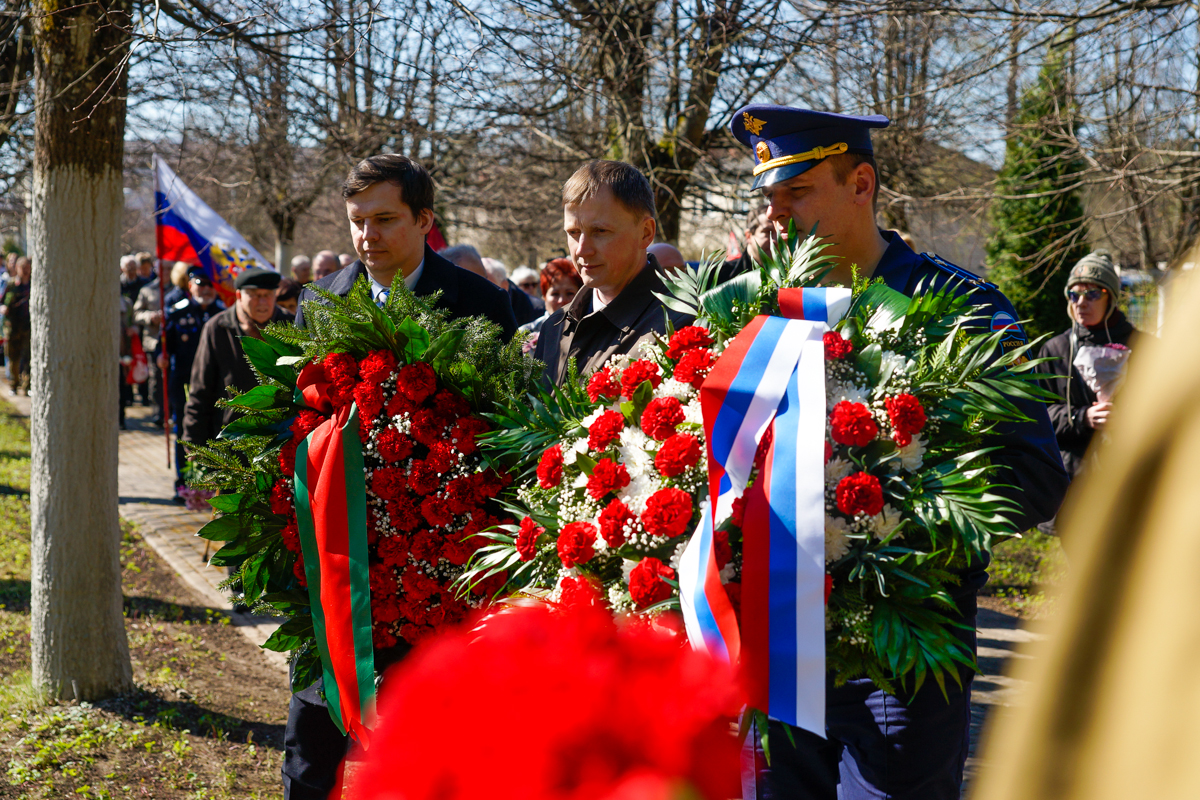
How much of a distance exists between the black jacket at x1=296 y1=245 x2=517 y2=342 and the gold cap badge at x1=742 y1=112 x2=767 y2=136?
102 cm

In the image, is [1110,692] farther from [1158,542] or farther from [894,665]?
[894,665]

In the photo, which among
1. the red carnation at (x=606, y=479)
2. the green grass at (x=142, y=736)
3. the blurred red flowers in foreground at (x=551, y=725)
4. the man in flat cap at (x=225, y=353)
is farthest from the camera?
the man in flat cap at (x=225, y=353)

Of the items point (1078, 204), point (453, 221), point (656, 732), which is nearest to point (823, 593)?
point (656, 732)

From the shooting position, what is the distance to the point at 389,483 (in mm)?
2604

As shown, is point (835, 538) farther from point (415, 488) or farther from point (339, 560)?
point (339, 560)

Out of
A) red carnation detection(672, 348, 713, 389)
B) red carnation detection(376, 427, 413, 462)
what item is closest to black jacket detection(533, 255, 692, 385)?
red carnation detection(376, 427, 413, 462)

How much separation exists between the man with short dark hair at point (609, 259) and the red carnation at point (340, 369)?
0.54 m

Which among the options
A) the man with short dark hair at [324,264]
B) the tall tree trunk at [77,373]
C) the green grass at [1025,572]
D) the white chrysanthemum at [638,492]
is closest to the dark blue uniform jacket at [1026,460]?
the white chrysanthemum at [638,492]

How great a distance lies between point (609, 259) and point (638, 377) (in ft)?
2.64

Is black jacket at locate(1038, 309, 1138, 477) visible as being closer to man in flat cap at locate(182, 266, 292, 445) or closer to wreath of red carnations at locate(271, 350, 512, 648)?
wreath of red carnations at locate(271, 350, 512, 648)

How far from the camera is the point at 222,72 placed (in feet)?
17.9

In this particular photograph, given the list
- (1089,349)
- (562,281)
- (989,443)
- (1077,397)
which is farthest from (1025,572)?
(989,443)

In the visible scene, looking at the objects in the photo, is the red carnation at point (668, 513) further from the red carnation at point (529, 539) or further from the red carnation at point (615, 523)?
the red carnation at point (529, 539)

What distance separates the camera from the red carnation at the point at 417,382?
258cm
